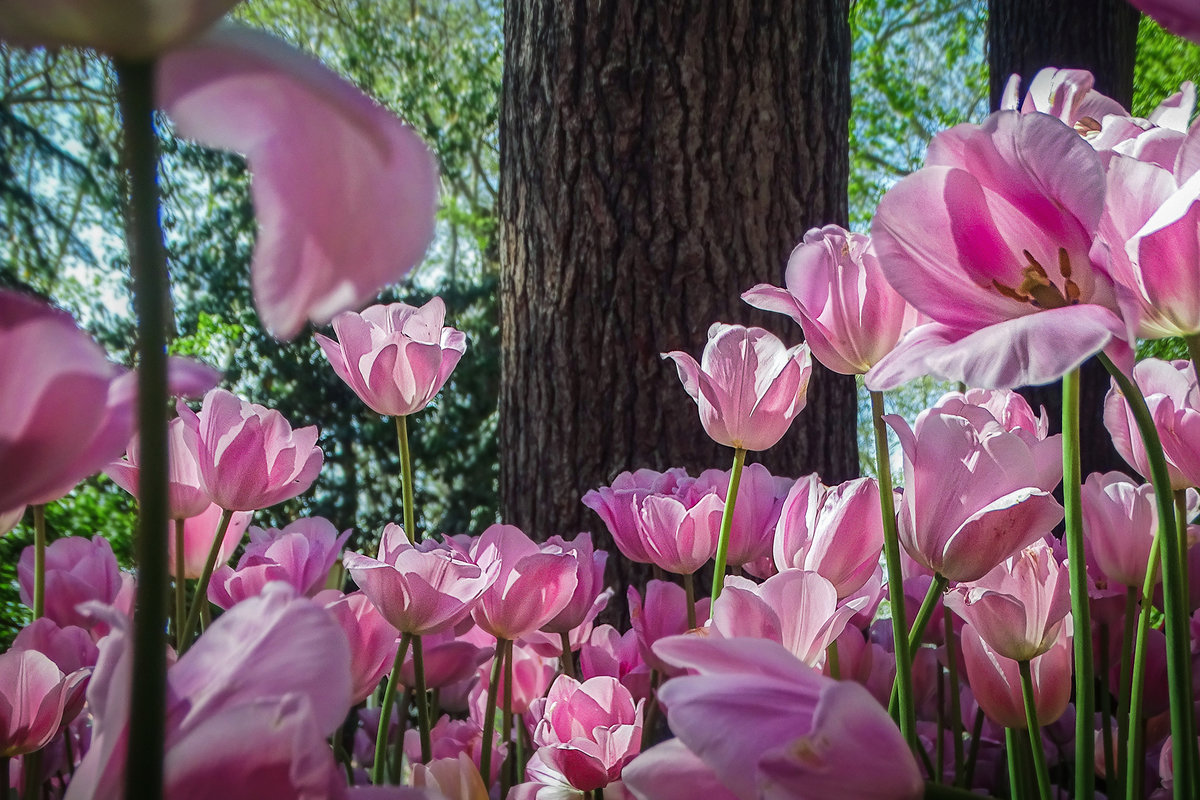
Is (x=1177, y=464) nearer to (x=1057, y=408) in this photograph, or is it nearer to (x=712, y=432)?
(x=712, y=432)

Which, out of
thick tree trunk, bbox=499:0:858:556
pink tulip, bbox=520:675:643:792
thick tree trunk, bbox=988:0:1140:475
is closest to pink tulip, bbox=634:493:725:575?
pink tulip, bbox=520:675:643:792

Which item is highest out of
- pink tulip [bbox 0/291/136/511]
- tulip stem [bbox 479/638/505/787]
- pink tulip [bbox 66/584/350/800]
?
pink tulip [bbox 0/291/136/511]

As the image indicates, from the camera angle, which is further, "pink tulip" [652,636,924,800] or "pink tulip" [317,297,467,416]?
"pink tulip" [317,297,467,416]

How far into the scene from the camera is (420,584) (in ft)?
1.62

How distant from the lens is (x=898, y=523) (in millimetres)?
476

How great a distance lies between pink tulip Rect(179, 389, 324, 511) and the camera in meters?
0.55

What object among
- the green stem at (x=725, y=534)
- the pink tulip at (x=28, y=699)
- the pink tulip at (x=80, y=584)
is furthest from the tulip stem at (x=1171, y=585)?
the pink tulip at (x=80, y=584)

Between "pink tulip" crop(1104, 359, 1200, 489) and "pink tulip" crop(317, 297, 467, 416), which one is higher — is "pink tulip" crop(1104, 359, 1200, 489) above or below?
below

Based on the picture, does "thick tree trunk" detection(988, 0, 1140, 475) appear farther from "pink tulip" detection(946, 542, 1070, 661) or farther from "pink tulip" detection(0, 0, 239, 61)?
"pink tulip" detection(0, 0, 239, 61)

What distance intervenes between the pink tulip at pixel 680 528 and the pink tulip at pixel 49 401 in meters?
0.42

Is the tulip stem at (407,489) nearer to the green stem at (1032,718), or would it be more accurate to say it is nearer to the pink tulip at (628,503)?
the pink tulip at (628,503)

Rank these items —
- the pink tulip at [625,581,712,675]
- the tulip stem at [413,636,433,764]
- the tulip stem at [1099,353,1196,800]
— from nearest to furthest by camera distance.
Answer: the tulip stem at [1099,353,1196,800] < the tulip stem at [413,636,433,764] < the pink tulip at [625,581,712,675]

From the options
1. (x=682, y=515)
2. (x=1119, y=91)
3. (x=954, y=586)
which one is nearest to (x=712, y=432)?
(x=682, y=515)

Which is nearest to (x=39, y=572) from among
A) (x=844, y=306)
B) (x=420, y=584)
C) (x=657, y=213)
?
(x=420, y=584)
